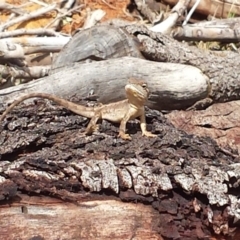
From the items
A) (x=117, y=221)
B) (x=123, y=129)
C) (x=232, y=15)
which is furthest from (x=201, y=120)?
(x=232, y=15)

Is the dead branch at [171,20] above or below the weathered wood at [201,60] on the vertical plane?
below

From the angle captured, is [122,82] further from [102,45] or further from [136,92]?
[136,92]

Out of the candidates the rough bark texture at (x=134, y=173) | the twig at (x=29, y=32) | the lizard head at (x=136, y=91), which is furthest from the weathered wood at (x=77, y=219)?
the twig at (x=29, y=32)

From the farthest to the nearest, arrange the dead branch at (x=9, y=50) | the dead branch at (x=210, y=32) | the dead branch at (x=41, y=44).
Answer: the dead branch at (x=210, y=32)
the dead branch at (x=41, y=44)
the dead branch at (x=9, y=50)

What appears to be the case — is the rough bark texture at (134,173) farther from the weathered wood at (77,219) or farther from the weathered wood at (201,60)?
the weathered wood at (201,60)

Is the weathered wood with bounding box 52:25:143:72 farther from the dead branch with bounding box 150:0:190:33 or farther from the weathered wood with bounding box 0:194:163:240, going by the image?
the weathered wood with bounding box 0:194:163:240

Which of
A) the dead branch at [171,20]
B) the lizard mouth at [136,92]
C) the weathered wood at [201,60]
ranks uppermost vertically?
the lizard mouth at [136,92]

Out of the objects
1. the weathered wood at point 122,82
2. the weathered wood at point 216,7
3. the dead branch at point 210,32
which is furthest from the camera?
the weathered wood at point 216,7

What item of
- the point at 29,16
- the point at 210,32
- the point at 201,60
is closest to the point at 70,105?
the point at 201,60
